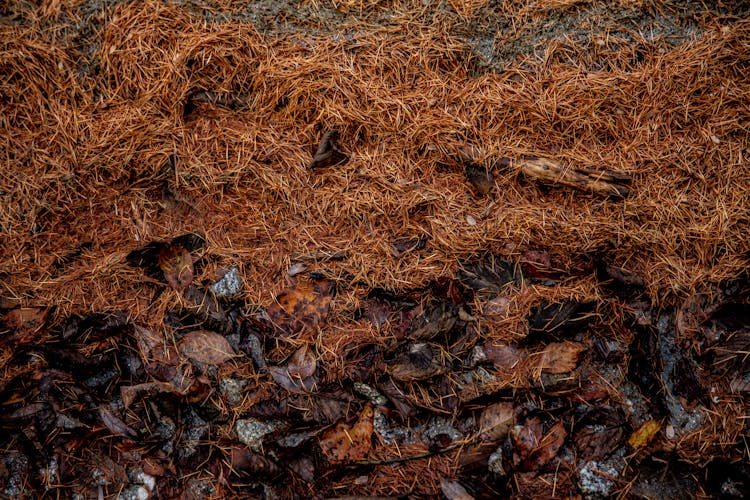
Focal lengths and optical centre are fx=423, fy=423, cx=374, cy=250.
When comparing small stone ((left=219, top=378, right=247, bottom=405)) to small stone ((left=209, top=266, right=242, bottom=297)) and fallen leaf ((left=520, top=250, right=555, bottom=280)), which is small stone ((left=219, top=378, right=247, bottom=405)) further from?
fallen leaf ((left=520, top=250, right=555, bottom=280))

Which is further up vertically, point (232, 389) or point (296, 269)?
point (296, 269)

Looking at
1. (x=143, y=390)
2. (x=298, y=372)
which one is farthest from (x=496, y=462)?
(x=143, y=390)

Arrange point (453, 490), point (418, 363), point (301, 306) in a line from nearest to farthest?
point (453, 490)
point (418, 363)
point (301, 306)

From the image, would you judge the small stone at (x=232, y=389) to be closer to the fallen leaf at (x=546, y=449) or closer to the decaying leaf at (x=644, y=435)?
the fallen leaf at (x=546, y=449)

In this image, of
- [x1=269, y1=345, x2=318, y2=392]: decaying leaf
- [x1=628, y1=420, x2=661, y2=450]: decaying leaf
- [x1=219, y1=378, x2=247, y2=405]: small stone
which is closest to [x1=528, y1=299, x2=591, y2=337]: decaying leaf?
[x1=628, y1=420, x2=661, y2=450]: decaying leaf

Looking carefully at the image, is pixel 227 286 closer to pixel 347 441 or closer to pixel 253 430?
pixel 253 430

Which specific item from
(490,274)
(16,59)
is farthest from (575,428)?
(16,59)

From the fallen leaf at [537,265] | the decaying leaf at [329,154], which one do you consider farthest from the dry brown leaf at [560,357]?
the decaying leaf at [329,154]
